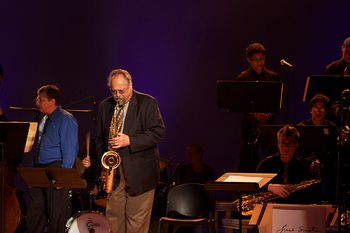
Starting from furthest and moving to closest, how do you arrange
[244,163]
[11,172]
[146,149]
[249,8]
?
[249,8] → [244,163] → [11,172] → [146,149]

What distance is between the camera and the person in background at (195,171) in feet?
30.5

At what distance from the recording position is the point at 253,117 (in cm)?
927

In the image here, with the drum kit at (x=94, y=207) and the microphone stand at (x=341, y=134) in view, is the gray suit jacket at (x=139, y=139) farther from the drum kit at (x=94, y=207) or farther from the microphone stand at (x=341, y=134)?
the microphone stand at (x=341, y=134)

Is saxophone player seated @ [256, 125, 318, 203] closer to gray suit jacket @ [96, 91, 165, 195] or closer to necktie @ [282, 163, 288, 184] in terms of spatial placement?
necktie @ [282, 163, 288, 184]

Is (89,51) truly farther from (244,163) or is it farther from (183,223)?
(183,223)

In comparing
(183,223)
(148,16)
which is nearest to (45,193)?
(183,223)

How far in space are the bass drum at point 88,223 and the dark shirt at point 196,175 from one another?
1746 millimetres

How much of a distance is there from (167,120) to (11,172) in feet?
10.7

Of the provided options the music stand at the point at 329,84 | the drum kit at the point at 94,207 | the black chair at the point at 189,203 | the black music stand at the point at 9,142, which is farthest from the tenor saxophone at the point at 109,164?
the music stand at the point at 329,84

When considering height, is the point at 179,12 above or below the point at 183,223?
above

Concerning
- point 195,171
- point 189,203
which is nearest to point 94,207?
point 195,171

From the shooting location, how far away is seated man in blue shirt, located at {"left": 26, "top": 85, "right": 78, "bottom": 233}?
8.16 meters

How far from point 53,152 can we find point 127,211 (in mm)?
1684

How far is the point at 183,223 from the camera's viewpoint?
784 centimetres
